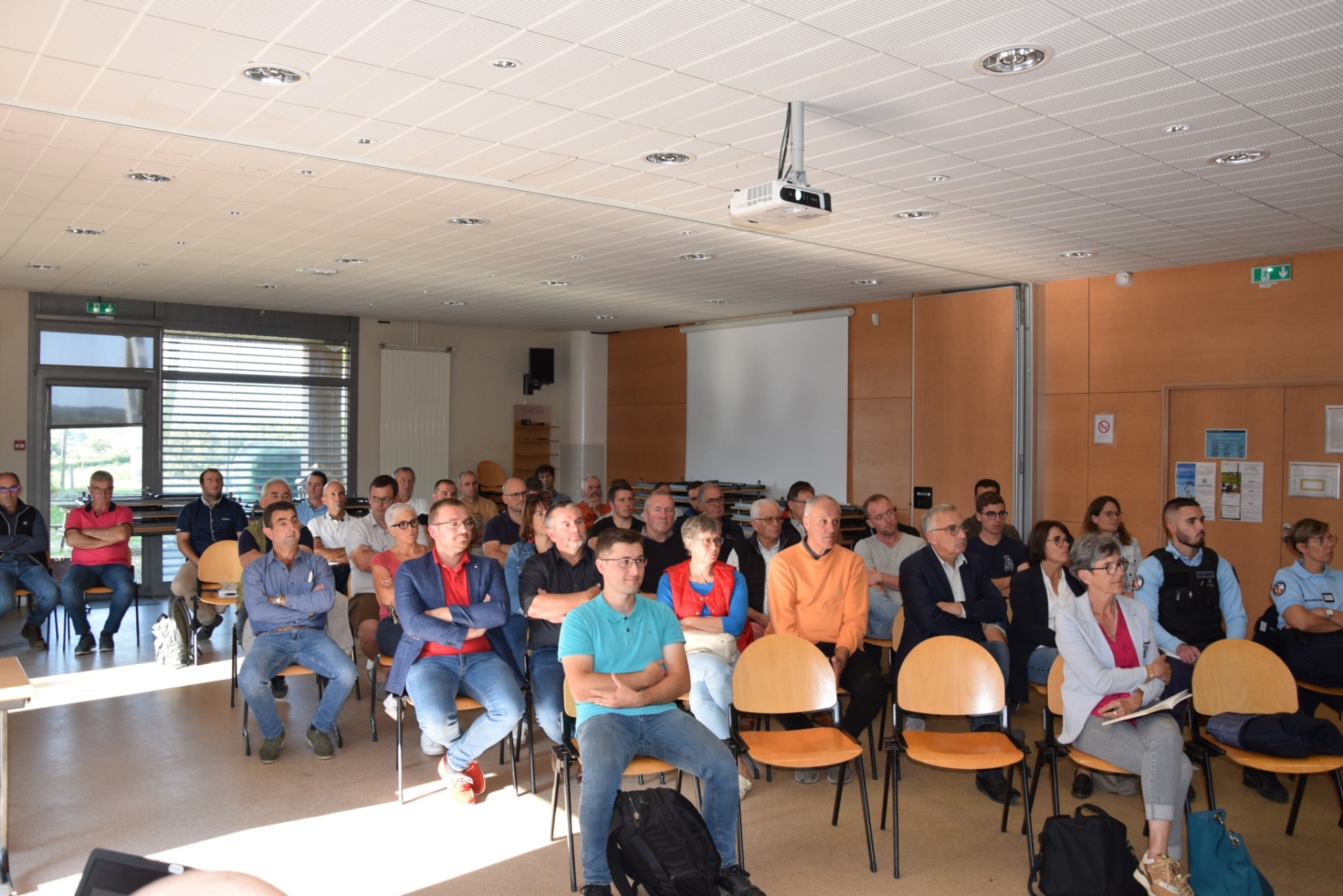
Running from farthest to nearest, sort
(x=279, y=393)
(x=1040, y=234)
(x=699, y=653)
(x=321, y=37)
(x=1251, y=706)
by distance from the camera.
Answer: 1. (x=279, y=393)
2. (x=1040, y=234)
3. (x=699, y=653)
4. (x=1251, y=706)
5. (x=321, y=37)

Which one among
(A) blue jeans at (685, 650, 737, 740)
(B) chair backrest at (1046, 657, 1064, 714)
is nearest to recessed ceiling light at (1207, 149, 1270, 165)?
(B) chair backrest at (1046, 657, 1064, 714)

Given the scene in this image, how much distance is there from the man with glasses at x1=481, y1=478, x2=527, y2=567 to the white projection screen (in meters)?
4.44

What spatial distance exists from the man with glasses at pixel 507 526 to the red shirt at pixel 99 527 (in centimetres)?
343

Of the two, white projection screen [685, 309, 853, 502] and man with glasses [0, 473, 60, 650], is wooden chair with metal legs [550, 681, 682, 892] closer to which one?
man with glasses [0, 473, 60, 650]

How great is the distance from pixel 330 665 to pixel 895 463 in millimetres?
6782

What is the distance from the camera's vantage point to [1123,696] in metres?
4.06

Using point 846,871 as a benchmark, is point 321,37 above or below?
above

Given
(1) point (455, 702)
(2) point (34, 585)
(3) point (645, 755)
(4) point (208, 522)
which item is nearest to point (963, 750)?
(3) point (645, 755)

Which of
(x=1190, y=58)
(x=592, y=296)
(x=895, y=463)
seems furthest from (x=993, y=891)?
(x=592, y=296)

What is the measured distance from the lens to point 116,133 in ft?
16.4

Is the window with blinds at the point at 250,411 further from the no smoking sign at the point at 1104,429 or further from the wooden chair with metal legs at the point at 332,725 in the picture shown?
the no smoking sign at the point at 1104,429

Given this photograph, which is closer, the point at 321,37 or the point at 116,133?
the point at 321,37

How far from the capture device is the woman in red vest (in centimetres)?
468

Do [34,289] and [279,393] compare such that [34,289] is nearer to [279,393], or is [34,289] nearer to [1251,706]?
[279,393]
